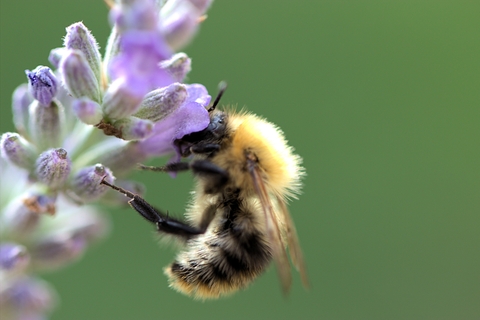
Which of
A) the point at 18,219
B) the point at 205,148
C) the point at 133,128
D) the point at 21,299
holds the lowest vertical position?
the point at 21,299

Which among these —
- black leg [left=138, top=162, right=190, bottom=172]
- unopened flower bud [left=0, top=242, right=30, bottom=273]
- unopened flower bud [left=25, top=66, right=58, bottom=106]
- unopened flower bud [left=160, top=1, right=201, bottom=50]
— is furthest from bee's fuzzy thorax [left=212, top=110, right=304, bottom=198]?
unopened flower bud [left=0, top=242, right=30, bottom=273]

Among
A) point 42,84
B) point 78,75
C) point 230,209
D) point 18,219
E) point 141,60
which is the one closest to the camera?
point 141,60

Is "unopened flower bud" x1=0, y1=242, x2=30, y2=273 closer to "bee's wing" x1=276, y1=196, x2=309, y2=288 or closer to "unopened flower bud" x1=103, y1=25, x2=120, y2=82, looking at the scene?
"unopened flower bud" x1=103, y1=25, x2=120, y2=82

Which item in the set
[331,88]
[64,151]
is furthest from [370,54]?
[64,151]

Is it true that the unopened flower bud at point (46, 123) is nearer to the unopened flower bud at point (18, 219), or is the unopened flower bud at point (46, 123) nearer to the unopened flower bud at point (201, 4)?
the unopened flower bud at point (18, 219)

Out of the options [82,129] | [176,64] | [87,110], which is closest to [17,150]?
[82,129]

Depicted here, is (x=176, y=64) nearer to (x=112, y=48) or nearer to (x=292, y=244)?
(x=112, y=48)

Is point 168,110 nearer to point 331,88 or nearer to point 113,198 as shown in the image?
point 113,198
